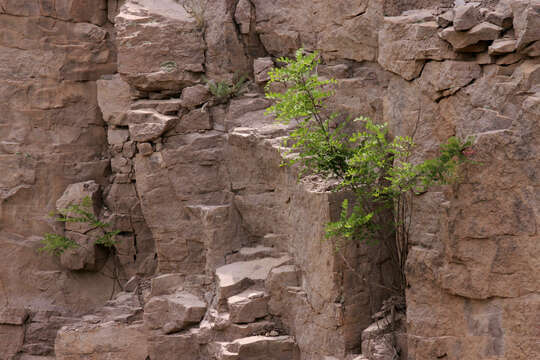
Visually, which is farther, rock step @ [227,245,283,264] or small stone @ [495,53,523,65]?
rock step @ [227,245,283,264]

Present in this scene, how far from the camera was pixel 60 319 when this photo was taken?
472 inches

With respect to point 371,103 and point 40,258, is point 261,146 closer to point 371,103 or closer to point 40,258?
point 371,103

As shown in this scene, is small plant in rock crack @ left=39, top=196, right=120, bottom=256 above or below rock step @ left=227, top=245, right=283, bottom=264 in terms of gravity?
below

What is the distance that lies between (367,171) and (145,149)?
4.55m

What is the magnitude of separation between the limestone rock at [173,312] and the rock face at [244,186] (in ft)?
0.10

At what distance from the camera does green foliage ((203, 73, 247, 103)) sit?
1063 centimetres

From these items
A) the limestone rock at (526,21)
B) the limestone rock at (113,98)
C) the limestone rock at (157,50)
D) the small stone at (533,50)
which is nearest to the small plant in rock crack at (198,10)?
the limestone rock at (157,50)

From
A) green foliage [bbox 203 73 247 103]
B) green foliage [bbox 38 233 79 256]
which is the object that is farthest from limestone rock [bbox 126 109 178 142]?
green foliage [bbox 38 233 79 256]

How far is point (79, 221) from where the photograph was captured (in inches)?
469

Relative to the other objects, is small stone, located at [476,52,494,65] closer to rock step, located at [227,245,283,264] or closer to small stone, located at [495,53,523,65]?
small stone, located at [495,53,523,65]

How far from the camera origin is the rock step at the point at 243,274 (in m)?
8.98

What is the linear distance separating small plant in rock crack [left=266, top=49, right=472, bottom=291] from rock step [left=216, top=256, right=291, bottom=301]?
172 cm

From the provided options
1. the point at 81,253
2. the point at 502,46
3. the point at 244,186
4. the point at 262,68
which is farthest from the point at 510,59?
the point at 81,253

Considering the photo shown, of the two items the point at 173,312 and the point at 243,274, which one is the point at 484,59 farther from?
the point at 173,312
